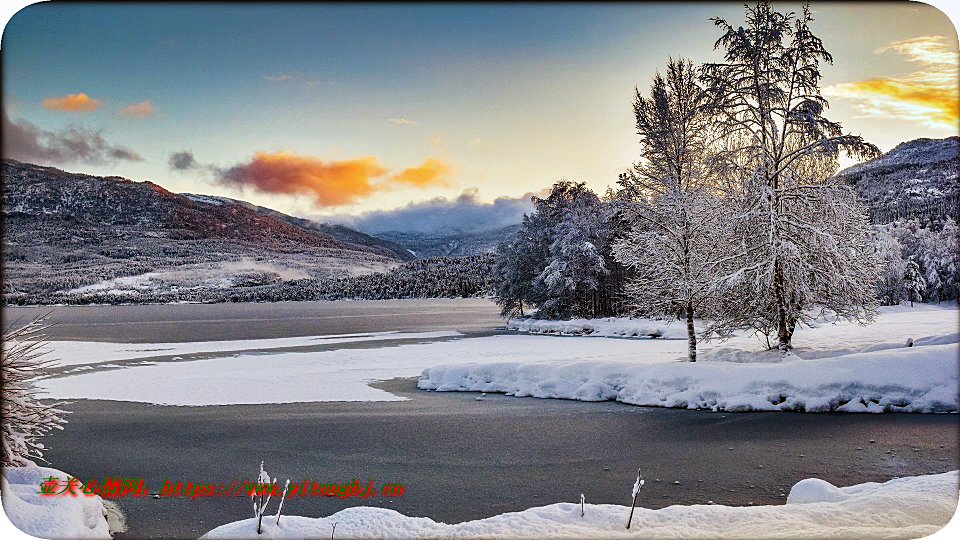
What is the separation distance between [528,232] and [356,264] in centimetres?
1514

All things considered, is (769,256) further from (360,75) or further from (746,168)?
(360,75)

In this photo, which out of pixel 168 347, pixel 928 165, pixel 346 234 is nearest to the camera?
pixel 928 165

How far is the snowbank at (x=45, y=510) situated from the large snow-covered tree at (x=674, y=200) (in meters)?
13.8

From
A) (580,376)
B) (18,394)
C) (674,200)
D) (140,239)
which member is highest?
(140,239)

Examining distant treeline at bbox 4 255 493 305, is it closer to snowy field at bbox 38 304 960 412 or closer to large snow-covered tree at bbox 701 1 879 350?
snowy field at bbox 38 304 960 412

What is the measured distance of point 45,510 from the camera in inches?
188

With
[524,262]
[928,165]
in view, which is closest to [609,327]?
[524,262]

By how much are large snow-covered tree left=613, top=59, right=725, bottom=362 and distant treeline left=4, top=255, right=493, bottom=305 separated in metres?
60.9

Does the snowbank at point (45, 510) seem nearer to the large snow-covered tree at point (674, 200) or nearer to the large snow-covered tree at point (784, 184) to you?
the large snow-covered tree at point (784, 184)

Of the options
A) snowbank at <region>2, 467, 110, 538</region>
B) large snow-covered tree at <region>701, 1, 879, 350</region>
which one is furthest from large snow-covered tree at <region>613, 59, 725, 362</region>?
snowbank at <region>2, 467, 110, 538</region>

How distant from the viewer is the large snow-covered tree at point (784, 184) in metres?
14.0

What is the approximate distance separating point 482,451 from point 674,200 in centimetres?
1083

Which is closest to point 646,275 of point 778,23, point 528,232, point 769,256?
point 769,256

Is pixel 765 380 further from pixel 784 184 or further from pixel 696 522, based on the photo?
pixel 696 522
